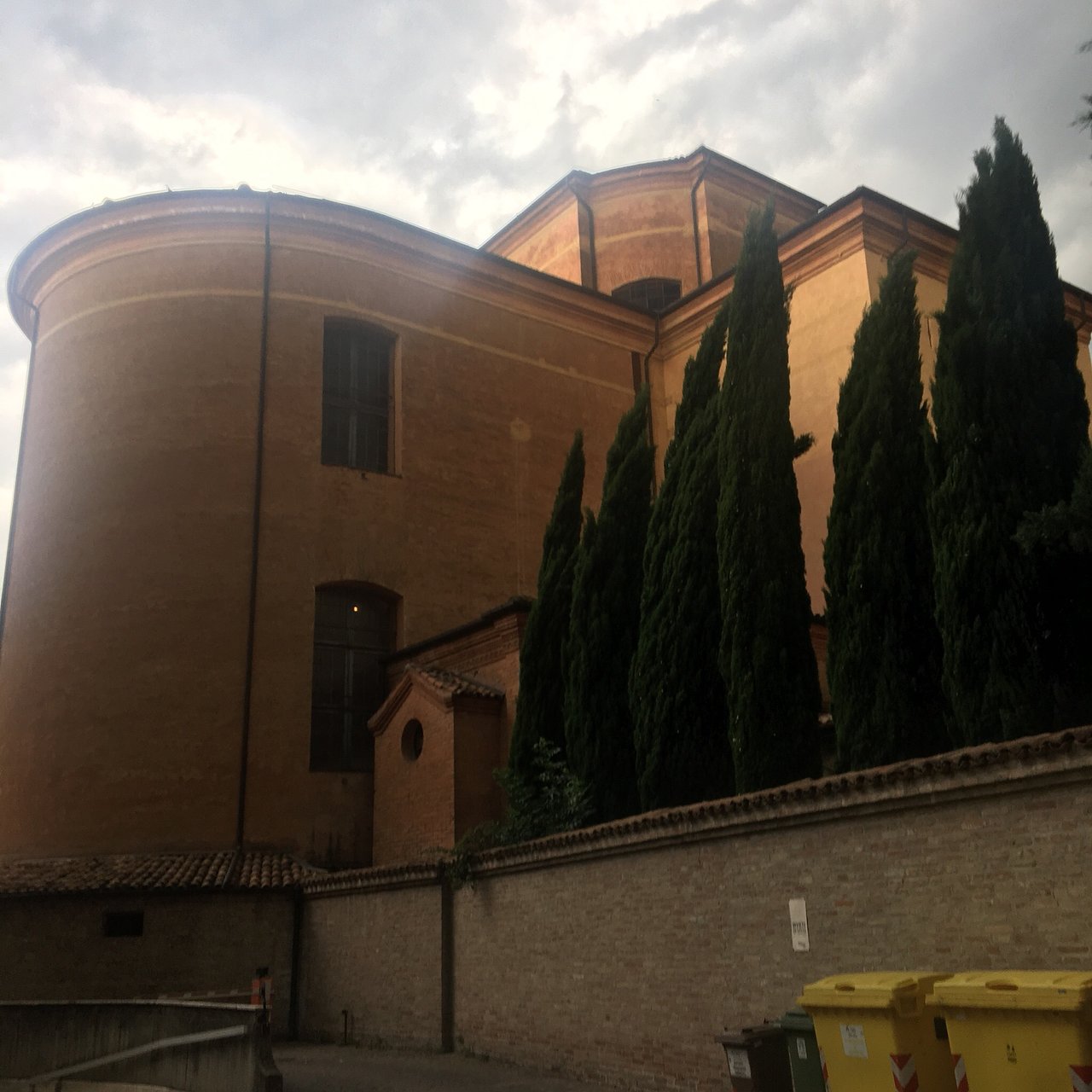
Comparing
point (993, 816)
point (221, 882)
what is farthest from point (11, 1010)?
point (993, 816)

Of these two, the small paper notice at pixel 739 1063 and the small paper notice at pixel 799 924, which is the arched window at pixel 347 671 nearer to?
the small paper notice at pixel 799 924

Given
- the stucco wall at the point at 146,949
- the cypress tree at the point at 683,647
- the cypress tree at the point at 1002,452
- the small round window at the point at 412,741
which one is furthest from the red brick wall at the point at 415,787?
the cypress tree at the point at 1002,452

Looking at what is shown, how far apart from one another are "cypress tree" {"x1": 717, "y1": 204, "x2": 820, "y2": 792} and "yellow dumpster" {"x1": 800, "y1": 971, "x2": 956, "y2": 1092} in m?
4.00

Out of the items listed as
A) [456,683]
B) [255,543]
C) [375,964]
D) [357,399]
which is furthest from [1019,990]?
[357,399]

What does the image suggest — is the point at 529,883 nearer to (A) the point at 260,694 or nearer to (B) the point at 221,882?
(B) the point at 221,882

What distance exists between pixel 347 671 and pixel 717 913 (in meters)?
10.9

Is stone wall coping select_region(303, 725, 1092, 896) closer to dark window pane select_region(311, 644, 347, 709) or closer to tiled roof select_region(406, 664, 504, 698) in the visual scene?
tiled roof select_region(406, 664, 504, 698)

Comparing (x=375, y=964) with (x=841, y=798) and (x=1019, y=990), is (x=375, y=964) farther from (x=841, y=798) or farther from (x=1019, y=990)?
(x=1019, y=990)

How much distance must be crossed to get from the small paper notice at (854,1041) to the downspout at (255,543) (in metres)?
12.1

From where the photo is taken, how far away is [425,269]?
21156mm

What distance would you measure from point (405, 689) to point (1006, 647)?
9.97m

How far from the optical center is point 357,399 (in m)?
20.2

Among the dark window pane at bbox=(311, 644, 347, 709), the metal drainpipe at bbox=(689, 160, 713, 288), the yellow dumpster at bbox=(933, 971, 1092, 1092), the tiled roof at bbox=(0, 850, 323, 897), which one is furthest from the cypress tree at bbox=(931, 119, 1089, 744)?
the metal drainpipe at bbox=(689, 160, 713, 288)

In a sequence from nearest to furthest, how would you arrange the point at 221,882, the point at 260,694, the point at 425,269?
the point at 221,882 < the point at 260,694 < the point at 425,269
